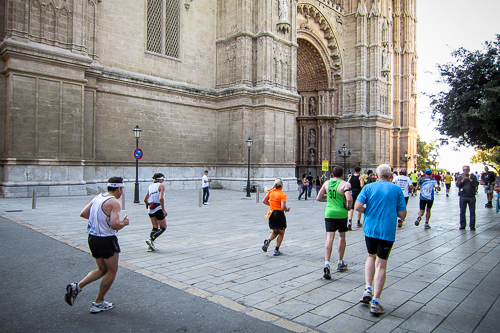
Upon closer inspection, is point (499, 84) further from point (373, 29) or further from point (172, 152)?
point (373, 29)

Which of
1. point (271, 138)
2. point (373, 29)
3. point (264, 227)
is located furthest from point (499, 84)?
point (373, 29)

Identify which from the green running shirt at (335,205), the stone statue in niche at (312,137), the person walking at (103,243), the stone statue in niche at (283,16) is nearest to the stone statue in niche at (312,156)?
the stone statue in niche at (312,137)

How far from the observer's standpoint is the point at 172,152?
24641 millimetres

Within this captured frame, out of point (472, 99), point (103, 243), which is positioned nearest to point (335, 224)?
point (103, 243)

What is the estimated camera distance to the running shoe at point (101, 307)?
14.2 ft

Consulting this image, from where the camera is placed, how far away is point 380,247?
4.59 metres

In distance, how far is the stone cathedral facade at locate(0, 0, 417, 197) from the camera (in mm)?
17469

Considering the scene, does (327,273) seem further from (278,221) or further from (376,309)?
(278,221)

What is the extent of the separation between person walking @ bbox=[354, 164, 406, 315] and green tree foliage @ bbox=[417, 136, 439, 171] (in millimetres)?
75331

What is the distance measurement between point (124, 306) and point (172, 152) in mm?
20621

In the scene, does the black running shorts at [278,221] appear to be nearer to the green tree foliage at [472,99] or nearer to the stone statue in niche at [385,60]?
the green tree foliage at [472,99]

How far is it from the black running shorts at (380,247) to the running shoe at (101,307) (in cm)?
340

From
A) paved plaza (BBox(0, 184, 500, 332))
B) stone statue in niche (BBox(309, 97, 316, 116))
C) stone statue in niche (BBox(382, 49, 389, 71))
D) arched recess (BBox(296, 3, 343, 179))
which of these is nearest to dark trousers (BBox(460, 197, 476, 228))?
paved plaza (BBox(0, 184, 500, 332))

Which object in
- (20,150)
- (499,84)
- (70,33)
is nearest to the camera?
(499,84)
